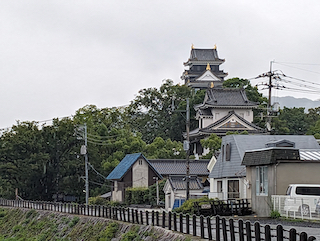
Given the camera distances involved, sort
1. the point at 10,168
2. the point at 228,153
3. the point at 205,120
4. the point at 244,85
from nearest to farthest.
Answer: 1. the point at 228,153
2. the point at 10,168
3. the point at 205,120
4. the point at 244,85

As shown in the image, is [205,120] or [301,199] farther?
[205,120]

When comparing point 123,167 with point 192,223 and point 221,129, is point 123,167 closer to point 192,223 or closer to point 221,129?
point 221,129

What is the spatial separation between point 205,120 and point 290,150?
146 feet

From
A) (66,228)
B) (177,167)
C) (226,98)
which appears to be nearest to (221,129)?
(226,98)

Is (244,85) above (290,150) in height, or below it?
above

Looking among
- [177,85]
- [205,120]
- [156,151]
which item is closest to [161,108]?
[177,85]

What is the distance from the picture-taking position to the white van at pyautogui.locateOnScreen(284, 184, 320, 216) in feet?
74.6

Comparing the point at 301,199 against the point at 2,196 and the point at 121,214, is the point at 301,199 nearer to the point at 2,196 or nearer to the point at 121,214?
the point at 121,214

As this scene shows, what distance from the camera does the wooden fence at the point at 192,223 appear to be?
13438 millimetres

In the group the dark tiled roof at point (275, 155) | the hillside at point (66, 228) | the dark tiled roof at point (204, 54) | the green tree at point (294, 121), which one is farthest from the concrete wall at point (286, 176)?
the dark tiled roof at point (204, 54)

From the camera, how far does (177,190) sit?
1607 inches

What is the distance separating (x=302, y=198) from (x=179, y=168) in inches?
1182

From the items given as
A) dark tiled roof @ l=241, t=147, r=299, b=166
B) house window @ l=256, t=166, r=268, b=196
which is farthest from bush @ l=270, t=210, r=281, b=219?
dark tiled roof @ l=241, t=147, r=299, b=166

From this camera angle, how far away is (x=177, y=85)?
78875 millimetres
